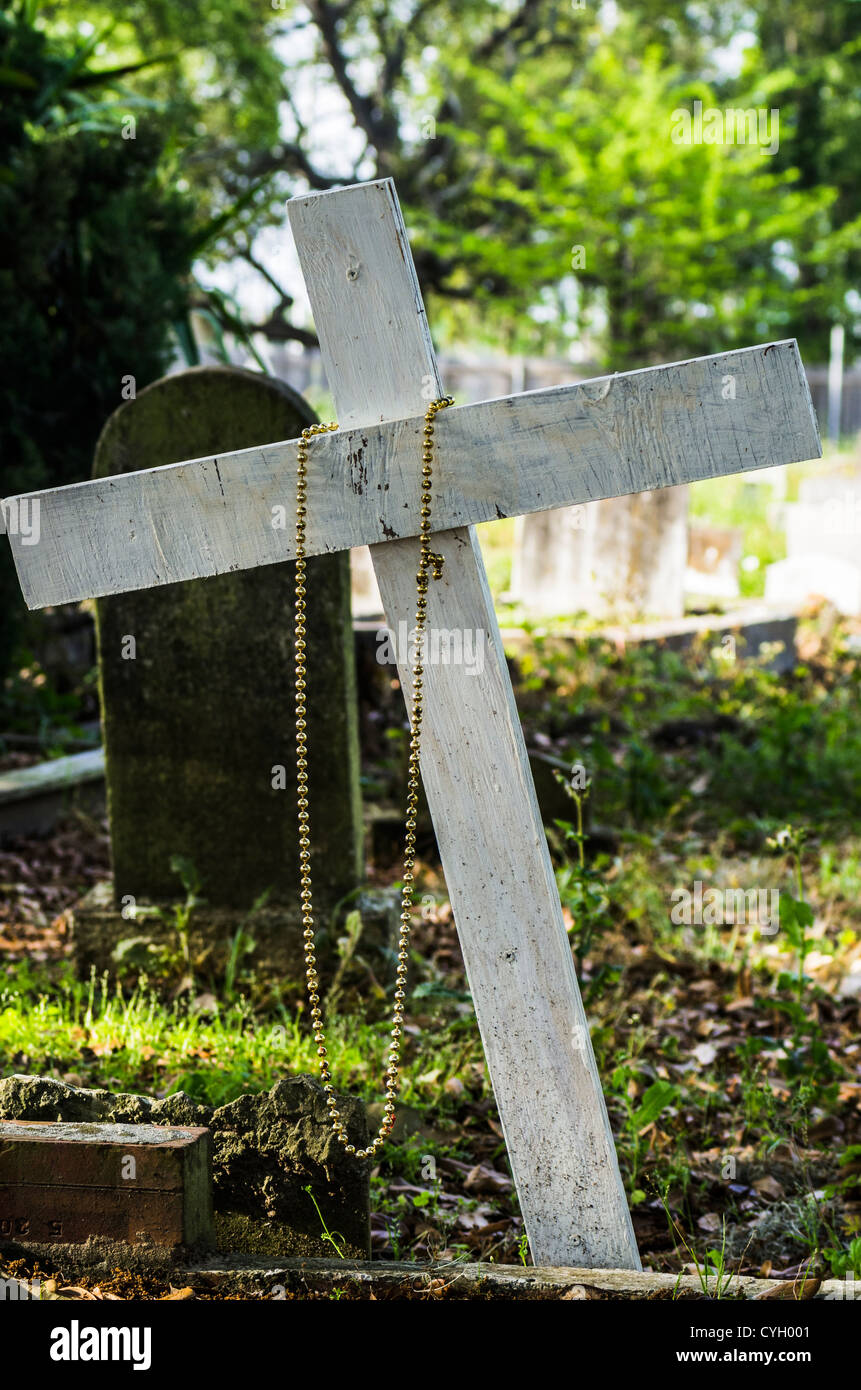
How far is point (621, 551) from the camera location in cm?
796

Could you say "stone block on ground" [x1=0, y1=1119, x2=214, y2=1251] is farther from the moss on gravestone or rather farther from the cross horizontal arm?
the moss on gravestone

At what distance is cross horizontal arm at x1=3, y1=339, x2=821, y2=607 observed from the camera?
1.67 metres

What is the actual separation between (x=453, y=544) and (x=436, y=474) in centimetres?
11

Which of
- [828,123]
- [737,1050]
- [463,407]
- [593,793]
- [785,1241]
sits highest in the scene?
[828,123]

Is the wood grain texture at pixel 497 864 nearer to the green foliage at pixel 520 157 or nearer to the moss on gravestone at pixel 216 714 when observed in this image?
the moss on gravestone at pixel 216 714

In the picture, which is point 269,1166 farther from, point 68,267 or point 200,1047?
point 68,267

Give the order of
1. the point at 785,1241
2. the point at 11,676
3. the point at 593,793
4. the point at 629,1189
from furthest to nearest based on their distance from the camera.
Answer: the point at 11,676 → the point at 593,793 → the point at 629,1189 → the point at 785,1241

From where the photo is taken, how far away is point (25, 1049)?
287cm

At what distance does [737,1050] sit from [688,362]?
198cm

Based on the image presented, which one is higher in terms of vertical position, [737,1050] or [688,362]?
[688,362]
